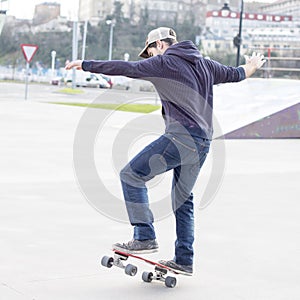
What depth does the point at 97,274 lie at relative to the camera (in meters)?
6.28

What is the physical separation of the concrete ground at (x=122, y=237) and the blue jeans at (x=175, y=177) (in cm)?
36

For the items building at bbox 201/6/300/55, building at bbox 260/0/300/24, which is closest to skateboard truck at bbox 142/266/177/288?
building at bbox 201/6/300/55

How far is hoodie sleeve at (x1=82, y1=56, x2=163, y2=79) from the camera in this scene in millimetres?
5750

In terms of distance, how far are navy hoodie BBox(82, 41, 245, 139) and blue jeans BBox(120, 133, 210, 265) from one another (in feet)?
0.34

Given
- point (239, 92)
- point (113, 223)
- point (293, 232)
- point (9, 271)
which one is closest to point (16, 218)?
point (113, 223)

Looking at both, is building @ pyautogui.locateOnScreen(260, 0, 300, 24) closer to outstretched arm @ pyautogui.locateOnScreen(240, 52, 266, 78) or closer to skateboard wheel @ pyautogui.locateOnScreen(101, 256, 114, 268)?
outstretched arm @ pyautogui.locateOnScreen(240, 52, 266, 78)

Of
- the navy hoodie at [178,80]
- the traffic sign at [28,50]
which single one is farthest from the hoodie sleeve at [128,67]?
the traffic sign at [28,50]

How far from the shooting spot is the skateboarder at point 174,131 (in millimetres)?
5859

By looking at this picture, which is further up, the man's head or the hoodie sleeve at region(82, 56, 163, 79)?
the man's head

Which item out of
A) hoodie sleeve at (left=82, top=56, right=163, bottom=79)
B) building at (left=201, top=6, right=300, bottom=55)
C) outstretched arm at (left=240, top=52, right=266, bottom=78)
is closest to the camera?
hoodie sleeve at (left=82, top=56, right=163, bottom=79)

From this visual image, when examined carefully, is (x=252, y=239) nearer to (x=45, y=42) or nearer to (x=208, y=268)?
(x=208, y=268)

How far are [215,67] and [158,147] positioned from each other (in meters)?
0.76

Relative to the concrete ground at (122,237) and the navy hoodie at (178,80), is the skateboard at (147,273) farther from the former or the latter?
the navy hoodie at (178,80)

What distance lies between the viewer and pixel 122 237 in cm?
774
